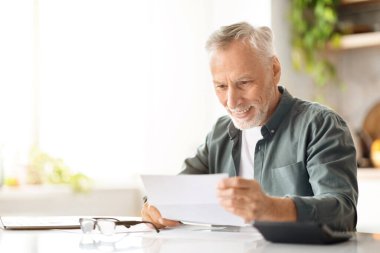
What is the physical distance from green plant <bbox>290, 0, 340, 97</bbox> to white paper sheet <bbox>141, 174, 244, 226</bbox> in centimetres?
275

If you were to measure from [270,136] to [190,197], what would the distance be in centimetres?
62

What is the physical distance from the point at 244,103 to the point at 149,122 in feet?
7.79

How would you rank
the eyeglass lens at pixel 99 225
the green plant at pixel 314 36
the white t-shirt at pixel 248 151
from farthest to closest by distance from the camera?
the green plant at pixel 314 36 < the white t-shirt at pixel 248 151 < the eyeglass lens at pixel 99 225

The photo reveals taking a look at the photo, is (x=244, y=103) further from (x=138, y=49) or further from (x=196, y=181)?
(x=138, y=49)

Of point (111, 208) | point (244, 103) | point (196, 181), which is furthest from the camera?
point (111, 208)

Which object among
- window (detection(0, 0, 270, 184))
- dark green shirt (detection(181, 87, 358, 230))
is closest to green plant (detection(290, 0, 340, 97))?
window (detection(0, 0, 270, 184))

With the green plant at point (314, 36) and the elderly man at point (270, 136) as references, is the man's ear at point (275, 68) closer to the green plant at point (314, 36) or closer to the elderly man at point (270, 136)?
the elderly man at point (270, 136)

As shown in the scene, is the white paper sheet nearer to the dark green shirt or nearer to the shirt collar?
the dark green shirt

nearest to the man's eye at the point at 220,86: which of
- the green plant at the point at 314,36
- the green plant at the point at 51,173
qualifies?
the green plant at the point at 51,173

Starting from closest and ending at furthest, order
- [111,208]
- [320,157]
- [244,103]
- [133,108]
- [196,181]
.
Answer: [196,181] < [320,157] < [244,103] < [111,208] < [133,108]

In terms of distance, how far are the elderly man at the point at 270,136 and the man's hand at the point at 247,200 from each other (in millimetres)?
210

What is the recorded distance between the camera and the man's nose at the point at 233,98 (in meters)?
2.33

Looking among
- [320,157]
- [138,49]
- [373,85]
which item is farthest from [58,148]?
[320,157]

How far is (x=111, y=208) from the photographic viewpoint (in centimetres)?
441
